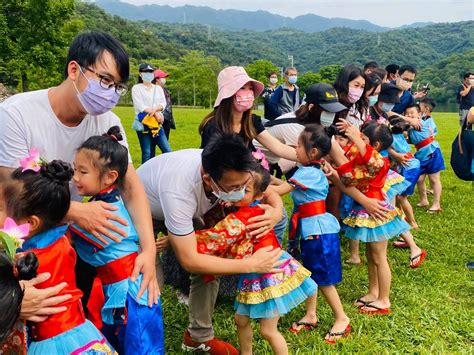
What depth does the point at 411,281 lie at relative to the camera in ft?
13.8

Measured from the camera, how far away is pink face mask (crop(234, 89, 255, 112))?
125 inches

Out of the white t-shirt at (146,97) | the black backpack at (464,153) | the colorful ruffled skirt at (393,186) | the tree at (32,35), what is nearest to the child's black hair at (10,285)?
the colorful ruffled skirt at (393,186)

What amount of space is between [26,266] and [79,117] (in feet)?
3.31

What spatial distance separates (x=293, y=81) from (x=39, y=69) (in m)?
14.1

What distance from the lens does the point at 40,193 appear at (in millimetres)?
1884

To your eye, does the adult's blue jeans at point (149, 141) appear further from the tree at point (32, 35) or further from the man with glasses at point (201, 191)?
the tree at point (32, 35)

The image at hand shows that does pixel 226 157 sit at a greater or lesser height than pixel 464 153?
greater

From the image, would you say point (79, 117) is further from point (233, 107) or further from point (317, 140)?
point (317, 140)

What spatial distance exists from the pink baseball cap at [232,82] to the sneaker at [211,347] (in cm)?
165

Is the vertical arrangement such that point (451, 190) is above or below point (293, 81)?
below

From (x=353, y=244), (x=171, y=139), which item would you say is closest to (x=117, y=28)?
(x=171, y=139)

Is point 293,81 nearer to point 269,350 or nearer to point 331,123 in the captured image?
point 331,123

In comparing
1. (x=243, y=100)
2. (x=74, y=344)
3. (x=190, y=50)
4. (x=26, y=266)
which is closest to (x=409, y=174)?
(x=243, y=100)

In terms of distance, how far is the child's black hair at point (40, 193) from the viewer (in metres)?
1.87
